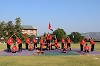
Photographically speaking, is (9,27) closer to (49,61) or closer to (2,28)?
(2,28)

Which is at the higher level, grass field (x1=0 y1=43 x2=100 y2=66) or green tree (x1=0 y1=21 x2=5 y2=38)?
green tree (x1=0 y1=21 x2=5 y2=38)

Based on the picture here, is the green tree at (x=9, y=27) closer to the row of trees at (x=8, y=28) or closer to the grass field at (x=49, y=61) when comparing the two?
the row of trees at (x=8, y=28)

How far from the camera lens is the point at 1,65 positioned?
763 inches

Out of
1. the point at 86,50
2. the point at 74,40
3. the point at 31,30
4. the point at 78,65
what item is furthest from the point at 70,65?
the point at 31,30

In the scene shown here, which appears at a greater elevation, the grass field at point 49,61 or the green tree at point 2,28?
the green tree at point 2,28

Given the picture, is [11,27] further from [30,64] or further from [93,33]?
[30,64]

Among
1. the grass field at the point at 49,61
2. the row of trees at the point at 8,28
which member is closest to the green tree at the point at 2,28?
the row of trees at the point at 8,28

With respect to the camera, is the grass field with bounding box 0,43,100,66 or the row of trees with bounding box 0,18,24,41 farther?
the row of trees with bounding box 0,18,24,41

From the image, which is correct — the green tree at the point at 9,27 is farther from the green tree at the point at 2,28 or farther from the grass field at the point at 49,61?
the grass field at the point at 49,61

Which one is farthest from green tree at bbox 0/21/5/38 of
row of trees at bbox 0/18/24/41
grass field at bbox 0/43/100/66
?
grass field at bbox 0/43/100/66

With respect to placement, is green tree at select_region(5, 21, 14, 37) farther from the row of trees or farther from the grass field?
the grass field

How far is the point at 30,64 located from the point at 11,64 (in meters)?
1.36

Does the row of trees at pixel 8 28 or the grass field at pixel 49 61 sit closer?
the grass field at pixel 49 61

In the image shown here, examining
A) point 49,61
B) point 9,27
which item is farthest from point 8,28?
point 49,61
